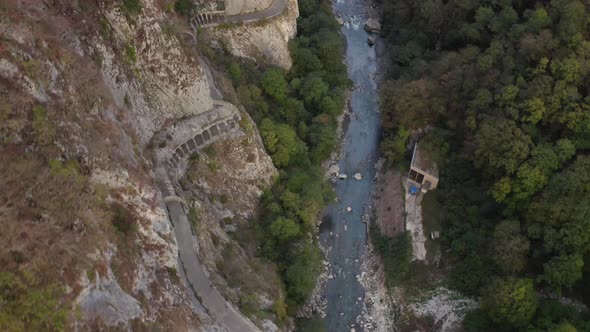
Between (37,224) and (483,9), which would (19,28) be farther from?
(483,9)

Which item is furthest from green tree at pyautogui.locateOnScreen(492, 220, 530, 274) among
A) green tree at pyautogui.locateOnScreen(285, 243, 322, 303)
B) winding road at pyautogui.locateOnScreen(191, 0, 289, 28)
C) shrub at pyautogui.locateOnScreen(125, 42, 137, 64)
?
winding road at pyautogui.locateOnScreen(191, 0, 289, 28)

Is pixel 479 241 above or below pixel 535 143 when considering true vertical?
below

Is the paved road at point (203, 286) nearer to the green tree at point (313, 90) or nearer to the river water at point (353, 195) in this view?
the river water at point (353, 195)

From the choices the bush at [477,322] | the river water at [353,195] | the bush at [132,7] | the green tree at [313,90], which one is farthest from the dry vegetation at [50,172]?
the green tree at [313,90]

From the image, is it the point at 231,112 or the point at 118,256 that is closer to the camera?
the point at 118,256

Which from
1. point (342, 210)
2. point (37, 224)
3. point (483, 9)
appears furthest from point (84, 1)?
point (483, 9)
